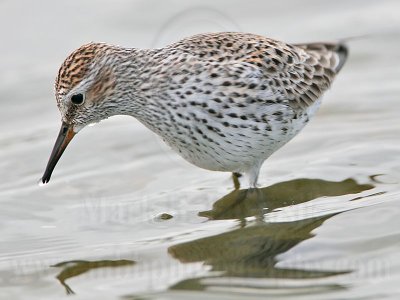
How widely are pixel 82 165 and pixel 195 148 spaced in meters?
2.13

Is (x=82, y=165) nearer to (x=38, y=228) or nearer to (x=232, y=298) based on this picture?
(x=38, y=228)

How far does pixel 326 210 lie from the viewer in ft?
28.9

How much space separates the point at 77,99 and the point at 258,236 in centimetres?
208

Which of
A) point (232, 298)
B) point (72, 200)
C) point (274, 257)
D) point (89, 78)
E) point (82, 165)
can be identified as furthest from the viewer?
point (82, 165)

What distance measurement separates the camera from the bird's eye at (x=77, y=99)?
27.8ft

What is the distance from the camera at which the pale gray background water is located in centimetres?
757

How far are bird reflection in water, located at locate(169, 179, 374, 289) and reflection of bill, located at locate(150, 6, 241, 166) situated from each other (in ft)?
13.5

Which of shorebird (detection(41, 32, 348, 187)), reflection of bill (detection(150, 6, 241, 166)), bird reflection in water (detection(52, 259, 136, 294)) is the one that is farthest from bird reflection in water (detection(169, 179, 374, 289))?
reflection of bill (detection(150, 6, 241, 166))

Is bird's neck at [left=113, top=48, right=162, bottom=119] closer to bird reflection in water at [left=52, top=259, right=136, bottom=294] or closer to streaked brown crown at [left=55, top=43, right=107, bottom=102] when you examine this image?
streaked brown crown at [left=55, top=43, right=107, bottom=102]

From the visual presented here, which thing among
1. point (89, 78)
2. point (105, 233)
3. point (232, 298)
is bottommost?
point (232, 298)

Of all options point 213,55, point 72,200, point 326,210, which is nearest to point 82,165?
point 72,200

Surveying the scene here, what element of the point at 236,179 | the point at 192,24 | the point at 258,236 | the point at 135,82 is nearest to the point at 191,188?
the point at 236,179

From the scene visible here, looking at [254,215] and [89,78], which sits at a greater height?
[89,78]

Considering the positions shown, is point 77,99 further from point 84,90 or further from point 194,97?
point 194,97
